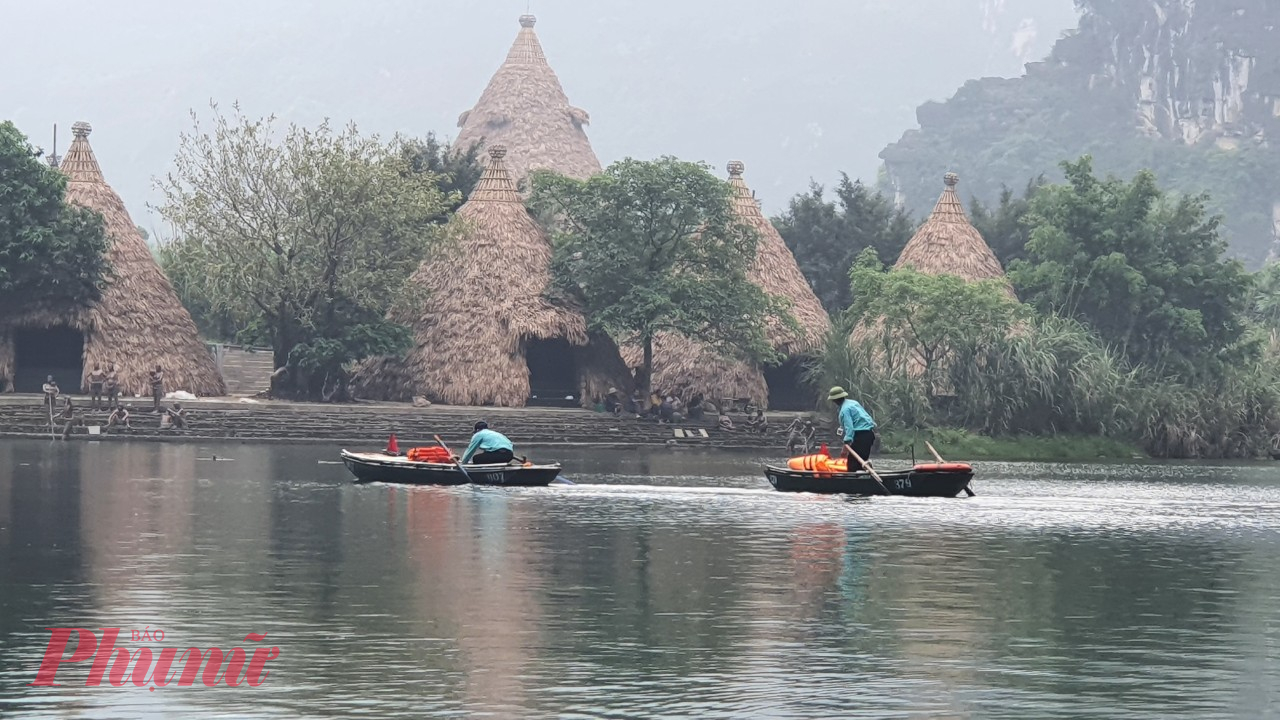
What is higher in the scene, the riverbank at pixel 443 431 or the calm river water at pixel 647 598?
the riverbank at pixel 443 431

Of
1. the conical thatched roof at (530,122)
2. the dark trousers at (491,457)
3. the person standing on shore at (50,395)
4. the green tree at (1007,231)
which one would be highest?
the conical thatched roof at (530,122)

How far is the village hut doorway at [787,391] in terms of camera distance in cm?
4800

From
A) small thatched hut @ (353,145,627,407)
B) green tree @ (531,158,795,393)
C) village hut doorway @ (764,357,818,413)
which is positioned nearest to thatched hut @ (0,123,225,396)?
small thatched hut @ (353,145,627,407)

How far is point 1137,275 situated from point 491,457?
2158cm

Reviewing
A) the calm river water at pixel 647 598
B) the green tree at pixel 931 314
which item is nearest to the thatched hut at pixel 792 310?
the green tree at pixel 931 314

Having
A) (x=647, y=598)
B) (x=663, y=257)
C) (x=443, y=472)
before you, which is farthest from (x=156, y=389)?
(x=647, y=598)

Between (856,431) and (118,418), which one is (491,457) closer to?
(856,431)

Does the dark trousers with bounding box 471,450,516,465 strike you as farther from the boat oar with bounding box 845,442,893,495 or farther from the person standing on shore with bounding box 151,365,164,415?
the person standing on shore with bounding box 151,365,164,415

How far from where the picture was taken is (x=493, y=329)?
43.1 metres

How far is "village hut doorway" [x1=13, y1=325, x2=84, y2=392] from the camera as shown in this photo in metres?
43.0

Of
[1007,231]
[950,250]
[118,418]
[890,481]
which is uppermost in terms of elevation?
[1007,231]

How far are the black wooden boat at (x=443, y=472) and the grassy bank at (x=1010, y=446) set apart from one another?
1353 cm

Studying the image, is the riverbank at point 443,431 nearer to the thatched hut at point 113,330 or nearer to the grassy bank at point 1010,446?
the grassy bank at point 1010,446

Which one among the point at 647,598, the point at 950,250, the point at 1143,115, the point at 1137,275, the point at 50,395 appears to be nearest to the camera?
the point at 647,598
